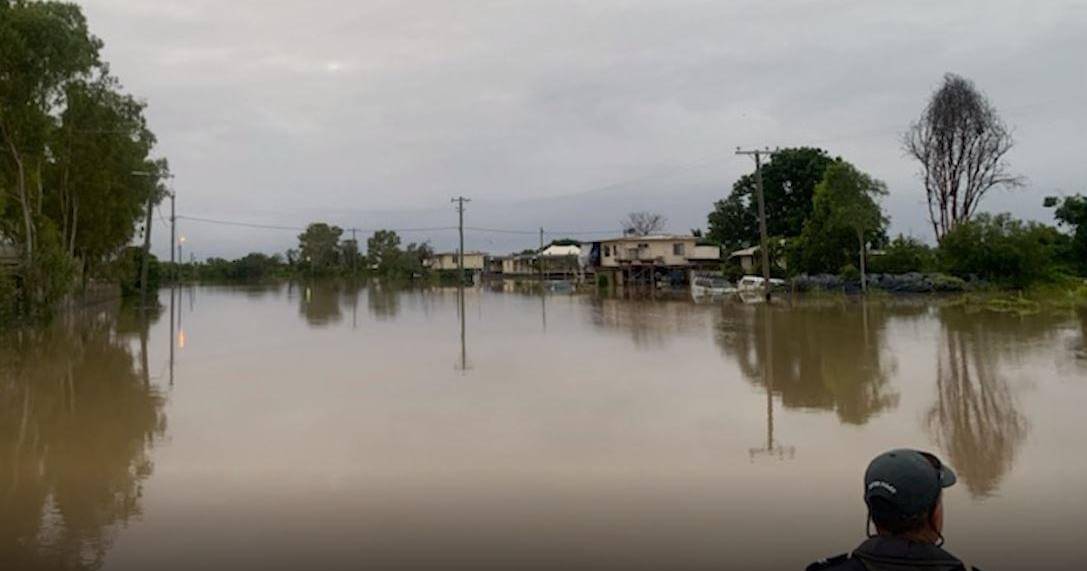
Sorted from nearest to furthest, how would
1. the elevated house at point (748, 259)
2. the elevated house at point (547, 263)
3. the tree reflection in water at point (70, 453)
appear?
the tree reflection in water at point (70, 453)
the elevated house at point (748, 259)
the elevated house at point (547, 263)

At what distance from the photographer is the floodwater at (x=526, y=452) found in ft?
18.4

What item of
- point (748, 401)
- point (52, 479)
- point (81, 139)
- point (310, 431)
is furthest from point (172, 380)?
point (81, 139)

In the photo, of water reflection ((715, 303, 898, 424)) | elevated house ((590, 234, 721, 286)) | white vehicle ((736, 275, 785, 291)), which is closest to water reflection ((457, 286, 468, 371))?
water reflection ((715, 303, 898, 424))

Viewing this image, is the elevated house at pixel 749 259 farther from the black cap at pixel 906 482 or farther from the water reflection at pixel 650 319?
the black cap at pixel 906 482

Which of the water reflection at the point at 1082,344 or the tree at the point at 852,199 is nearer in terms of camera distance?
the water reflection at the point at 1082,344

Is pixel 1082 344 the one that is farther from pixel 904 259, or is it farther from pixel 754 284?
pixel 754 284

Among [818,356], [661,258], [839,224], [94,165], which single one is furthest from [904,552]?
[661,258]

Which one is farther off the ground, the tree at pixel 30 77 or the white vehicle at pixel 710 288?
the tree at pixel 30 77

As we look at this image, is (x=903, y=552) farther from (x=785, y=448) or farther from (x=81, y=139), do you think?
(x=81, y=139)

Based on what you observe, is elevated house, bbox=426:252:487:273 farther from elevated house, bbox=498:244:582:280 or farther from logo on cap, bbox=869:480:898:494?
logo on cap, bbox=869:480:898:494

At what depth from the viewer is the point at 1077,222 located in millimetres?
38000

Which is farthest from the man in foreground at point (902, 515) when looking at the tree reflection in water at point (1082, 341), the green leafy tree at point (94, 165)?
the green leafy tree at point (94, 165)

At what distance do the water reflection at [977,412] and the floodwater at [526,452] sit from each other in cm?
6

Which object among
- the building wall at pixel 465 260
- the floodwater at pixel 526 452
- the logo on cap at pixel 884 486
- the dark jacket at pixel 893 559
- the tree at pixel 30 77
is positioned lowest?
the floodwater at pixel 526 452
